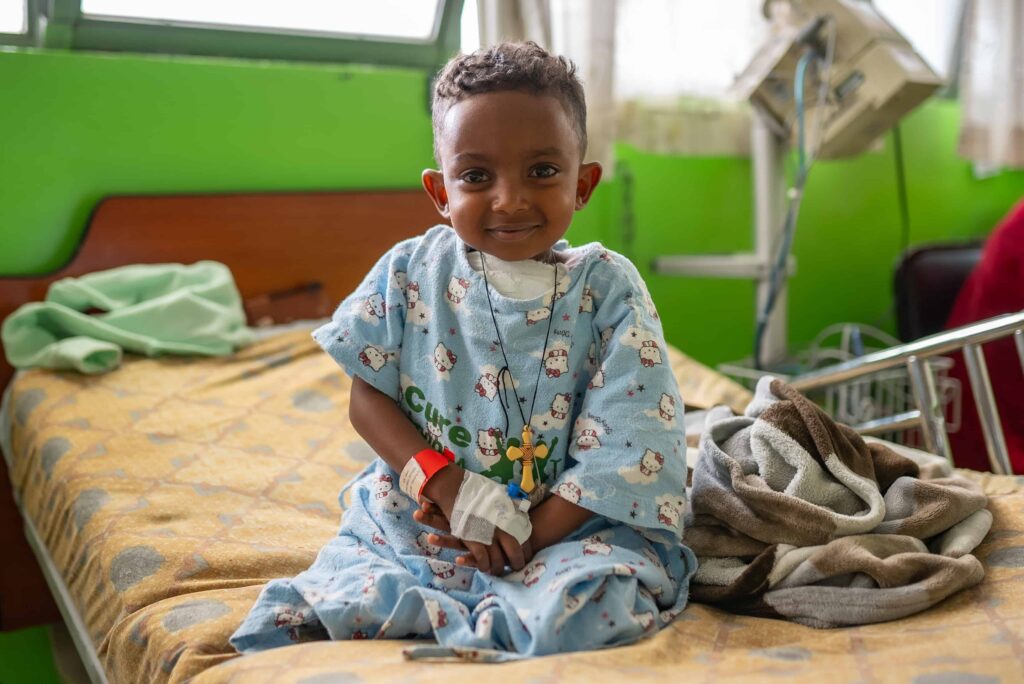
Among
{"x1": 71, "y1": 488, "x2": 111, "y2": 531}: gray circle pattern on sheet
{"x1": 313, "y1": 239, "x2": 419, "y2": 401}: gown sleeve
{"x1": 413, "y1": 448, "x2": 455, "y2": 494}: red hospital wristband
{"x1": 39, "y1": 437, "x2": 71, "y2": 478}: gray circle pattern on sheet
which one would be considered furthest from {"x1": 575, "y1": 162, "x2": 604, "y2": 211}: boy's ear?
{"x1": 39, "y1": 437, "x2": 71, "y2": 478}: gray circle pattern on sheet

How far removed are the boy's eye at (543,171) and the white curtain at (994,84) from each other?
9.08ft

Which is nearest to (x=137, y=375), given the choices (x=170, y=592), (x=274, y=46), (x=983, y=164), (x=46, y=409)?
(x=46, y=409)

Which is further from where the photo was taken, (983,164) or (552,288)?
(983,164)

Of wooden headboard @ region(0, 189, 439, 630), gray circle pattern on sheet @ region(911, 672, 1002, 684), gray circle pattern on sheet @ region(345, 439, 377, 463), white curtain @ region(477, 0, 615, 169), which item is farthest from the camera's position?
white curtain @ region(477, 0, 615, 169)

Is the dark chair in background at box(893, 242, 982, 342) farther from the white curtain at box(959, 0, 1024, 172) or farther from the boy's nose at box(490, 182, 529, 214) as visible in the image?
the boy's nose at box(490, 182, 529, 214)

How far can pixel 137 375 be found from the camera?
195cm

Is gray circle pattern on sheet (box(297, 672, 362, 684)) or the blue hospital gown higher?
the blue hospital gown

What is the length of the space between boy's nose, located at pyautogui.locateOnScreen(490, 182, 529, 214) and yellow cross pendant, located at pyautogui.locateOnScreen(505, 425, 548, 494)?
0.83ft

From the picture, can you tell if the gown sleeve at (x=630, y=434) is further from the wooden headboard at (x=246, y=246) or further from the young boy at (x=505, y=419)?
the wooden headboard at (x=246, y=246)

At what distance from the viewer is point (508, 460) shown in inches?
43.8

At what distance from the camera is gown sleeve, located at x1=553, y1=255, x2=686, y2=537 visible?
104 cm

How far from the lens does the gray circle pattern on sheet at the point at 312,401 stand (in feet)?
6.22

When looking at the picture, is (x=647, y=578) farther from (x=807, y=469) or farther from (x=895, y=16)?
(x=895, y=16)

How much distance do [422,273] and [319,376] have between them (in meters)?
0.86
